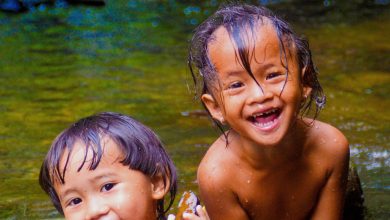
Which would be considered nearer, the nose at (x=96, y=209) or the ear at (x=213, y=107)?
the nose at (x=96, y=209)

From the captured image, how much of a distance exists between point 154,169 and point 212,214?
0.58 metres

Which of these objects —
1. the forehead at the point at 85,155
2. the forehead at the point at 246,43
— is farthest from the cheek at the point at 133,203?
the forehead at the point at 246,43

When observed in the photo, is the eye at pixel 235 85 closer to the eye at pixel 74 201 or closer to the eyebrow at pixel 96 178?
the eyebrow at pixel 96 178

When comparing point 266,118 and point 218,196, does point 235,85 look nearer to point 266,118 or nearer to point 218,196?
point 266,118

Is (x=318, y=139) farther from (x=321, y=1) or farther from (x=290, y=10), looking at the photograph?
(x=321, y=1)

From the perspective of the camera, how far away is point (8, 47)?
897cm

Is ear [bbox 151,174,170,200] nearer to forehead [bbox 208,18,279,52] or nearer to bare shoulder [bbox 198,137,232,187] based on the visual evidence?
bare shoulder [bbox 198,137,232,187]

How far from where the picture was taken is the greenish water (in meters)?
4.69

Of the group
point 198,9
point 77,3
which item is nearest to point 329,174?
point 198,9

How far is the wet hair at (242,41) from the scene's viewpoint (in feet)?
10.2

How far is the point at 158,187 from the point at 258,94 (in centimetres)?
52

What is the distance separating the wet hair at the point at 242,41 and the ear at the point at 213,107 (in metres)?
0.02

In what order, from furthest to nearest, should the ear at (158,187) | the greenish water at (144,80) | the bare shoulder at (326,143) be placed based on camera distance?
the greenish water at (144,80) → the bare shoulder at (326,143) → the ear at (158,187)

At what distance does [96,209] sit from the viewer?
9.00ft
